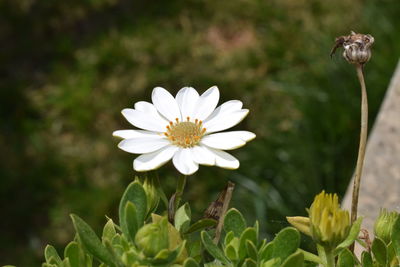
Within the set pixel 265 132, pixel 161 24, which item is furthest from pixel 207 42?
pixel 265 132

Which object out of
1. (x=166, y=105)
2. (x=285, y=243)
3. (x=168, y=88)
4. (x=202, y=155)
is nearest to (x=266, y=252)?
(x=285, y=243)

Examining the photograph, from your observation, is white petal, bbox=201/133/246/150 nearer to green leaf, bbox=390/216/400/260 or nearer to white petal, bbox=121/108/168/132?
white petal, bbox=121/108/168/132

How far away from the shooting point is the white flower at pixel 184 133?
745mm

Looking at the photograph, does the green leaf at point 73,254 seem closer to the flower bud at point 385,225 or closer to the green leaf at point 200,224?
the green leaf at point 200,224

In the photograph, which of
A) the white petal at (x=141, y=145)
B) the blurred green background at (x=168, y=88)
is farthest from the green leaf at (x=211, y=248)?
the blurred green background at (x=168, y=88)

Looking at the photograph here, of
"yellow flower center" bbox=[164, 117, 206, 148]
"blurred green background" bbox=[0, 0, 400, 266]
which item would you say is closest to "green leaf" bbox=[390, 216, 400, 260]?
"yellow flower center" bbox=[164, 117, 206, 148]

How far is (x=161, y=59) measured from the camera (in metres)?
3.04

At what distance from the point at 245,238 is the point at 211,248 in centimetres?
4

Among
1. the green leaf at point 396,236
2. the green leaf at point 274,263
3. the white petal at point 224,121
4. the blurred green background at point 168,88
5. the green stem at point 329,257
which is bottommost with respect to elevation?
the green leaf at point 274,263

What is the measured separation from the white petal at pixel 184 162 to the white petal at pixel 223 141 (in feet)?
0.12

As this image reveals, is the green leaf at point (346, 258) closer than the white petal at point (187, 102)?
Yes

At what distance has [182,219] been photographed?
0.75m

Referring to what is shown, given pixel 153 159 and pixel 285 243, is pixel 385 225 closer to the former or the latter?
pixel 285 243

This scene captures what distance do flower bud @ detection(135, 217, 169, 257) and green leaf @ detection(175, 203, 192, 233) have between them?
0.10 meters
